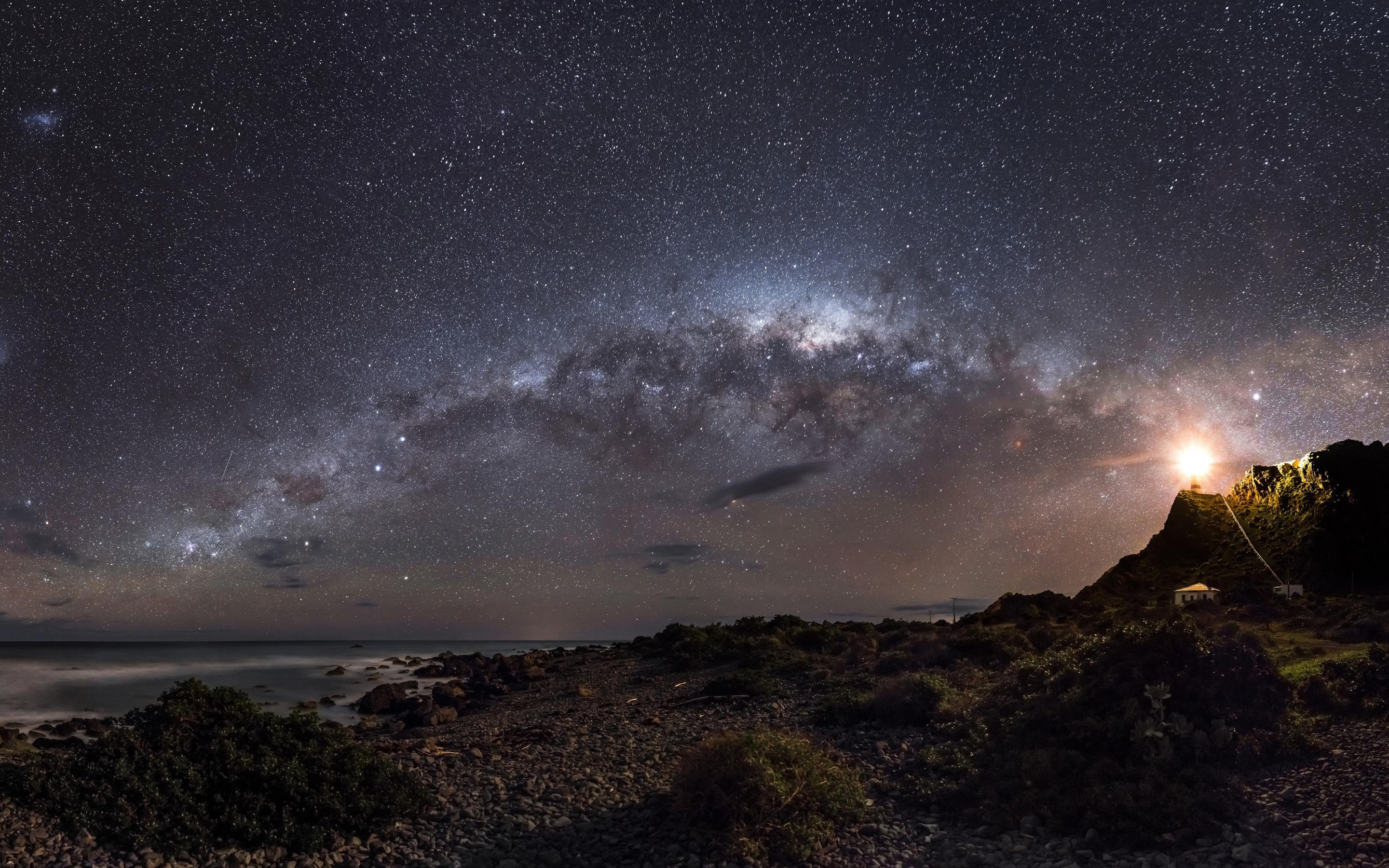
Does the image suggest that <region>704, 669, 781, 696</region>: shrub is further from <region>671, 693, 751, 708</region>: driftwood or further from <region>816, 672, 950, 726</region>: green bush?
<region>816, 672, 950, 726</region>: green bush

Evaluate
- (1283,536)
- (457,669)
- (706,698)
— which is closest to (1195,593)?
(1283,536)

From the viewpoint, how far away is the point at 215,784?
12.0 meters

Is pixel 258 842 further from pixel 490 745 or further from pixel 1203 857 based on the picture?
pixel 1203 857

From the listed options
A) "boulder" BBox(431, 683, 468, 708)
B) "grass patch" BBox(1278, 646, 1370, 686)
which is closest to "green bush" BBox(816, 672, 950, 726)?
"grass patch" BBox(1278, 646, 1370, 686)

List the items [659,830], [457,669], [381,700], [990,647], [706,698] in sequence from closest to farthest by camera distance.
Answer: [659,830], [706,698], [990,647], [381,700], [457,669]

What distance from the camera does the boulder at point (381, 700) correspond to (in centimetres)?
3194

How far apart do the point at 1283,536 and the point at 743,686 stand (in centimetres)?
4072

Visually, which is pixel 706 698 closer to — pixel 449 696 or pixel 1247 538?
pixel 449 696

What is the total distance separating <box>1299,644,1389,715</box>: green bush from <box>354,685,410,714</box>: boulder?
2942 cm

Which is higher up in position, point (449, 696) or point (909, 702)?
point (909, 702)

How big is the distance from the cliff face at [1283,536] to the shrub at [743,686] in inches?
1147

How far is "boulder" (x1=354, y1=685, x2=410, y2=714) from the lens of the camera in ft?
105

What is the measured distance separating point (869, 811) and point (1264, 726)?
6.84 metres

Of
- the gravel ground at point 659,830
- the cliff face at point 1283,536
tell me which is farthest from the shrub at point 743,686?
the cliff face at point 1283,536
